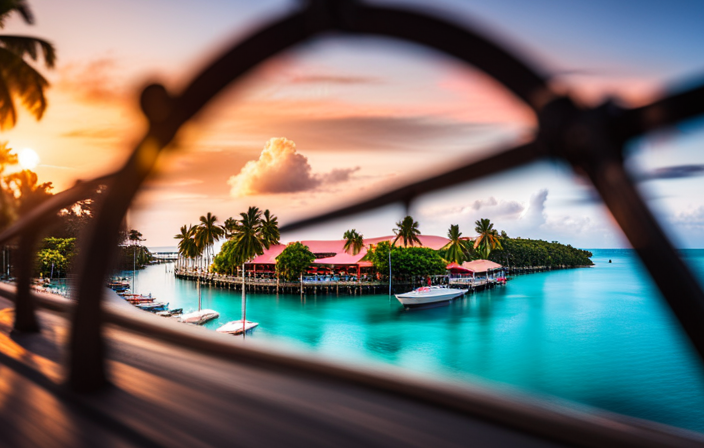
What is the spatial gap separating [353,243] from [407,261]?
344 inches

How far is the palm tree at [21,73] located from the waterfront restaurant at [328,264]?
37.4 meters

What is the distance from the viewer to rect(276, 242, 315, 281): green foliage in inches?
1772

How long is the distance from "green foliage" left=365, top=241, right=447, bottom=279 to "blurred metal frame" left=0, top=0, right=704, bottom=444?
4414 cm

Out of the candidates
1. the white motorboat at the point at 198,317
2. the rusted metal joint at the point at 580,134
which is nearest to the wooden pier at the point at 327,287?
the white motorboat at the point at 198,317

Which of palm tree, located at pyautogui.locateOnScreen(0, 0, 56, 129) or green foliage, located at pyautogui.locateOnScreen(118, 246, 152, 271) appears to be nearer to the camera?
green foliage, located at pyautogui.locateOnScreen(118, 246, 152, 271)

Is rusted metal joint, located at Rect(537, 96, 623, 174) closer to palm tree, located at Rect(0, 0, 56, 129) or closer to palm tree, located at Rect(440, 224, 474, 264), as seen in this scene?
palm tree, located at Rect(0, 0, 56, 129)

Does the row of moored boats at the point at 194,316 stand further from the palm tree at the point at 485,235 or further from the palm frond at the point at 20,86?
the palm tree at the point at 485,235

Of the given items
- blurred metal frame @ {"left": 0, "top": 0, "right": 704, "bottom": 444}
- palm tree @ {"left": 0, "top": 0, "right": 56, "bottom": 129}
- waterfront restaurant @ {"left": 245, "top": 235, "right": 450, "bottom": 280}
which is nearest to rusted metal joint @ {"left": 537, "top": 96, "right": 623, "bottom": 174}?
blurred metal frame @ {"left": 0, "top": 0, "right": 704, "bottom": 444}

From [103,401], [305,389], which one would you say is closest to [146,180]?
[103,401]

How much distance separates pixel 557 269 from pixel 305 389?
417 ft

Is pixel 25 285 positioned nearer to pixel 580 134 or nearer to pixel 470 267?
pixel 580 134

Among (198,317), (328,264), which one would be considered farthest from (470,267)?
(198,317)

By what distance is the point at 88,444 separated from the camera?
3.88 ft

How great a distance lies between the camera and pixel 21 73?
→ 9.45 m
